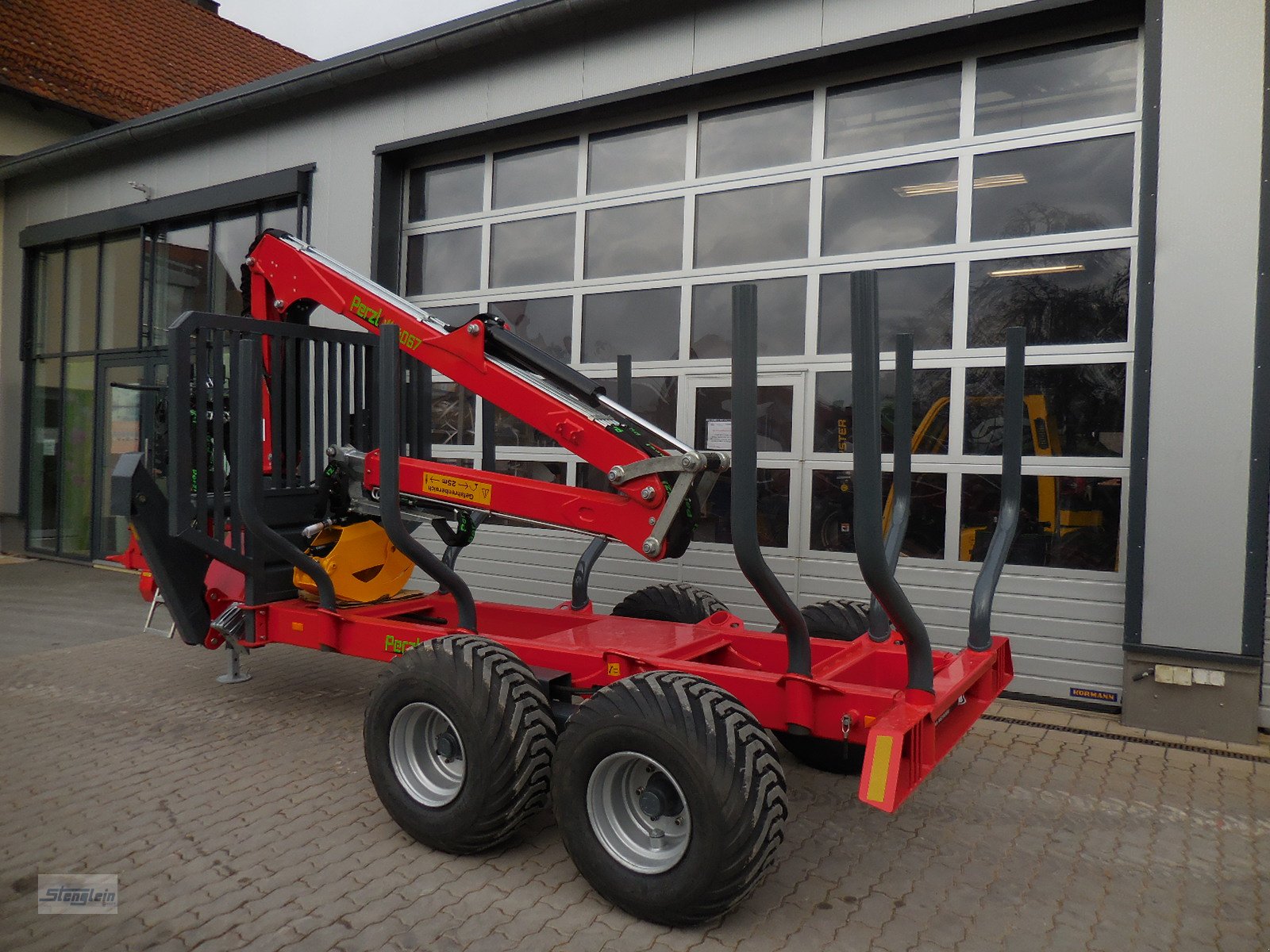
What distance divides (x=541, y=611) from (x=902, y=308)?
3361 millimetres

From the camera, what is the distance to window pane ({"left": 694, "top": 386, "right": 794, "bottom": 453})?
6672 mm

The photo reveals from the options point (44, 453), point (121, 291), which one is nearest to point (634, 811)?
point (121, 291)

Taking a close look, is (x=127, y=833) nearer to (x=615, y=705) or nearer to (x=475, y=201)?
(x=615, y=705)

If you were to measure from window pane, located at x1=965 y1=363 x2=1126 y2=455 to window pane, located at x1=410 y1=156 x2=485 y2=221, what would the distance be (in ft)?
16.3

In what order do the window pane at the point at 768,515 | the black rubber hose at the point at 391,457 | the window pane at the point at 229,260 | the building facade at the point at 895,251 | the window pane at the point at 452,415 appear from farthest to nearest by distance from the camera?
the window pane at the point at 229,260 < the window pane at the point at 452,415 < the window pane at the point at 768,515 < the building facade at the point at 895,251 < the black rubber hose at the point at 391,457

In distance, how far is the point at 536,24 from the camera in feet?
24.3

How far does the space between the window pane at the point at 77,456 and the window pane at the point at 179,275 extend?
56.2 inches

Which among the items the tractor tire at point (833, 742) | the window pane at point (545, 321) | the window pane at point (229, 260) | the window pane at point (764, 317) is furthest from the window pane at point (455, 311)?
the tractor tire at point (833, 742)

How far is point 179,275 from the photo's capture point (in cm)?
1086

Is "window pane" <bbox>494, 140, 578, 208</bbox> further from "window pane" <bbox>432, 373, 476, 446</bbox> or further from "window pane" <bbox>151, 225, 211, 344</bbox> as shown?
"window pane" <bbox>151, 225, 211, 344</bbox>

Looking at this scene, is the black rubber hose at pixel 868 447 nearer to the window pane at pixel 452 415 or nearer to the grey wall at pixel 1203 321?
the grey wall at pixel 1203 321

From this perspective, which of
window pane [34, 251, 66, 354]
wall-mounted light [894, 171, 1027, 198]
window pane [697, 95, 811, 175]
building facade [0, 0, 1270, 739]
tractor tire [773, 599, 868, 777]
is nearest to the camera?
tractor tire [773, 599, 868, 777]

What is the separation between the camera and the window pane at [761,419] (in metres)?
6.67

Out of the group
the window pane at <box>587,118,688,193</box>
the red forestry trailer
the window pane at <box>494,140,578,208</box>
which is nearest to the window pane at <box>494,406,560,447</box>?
the red forestry trailer
